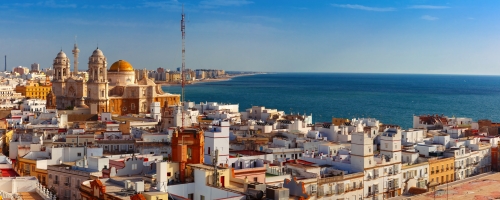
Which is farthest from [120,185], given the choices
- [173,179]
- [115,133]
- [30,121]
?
[30,121]

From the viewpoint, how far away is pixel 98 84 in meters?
67.3

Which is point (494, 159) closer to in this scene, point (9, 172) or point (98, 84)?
point (9, 172)

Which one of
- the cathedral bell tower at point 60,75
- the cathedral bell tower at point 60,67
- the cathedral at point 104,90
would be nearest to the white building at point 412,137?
the cathedral at point 104,90

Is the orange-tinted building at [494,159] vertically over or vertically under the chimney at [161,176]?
under

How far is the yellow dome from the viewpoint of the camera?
75375 mm

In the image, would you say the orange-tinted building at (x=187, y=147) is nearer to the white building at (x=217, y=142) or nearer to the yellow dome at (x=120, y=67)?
the white building at (x=217, y=142)

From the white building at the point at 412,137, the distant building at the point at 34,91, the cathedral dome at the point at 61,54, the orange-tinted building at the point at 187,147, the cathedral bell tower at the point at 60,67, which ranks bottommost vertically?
the white building at the point at 412,137

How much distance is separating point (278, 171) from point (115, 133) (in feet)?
51.9

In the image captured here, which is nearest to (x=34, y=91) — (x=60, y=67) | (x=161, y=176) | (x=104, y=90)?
(x=60, y=67)

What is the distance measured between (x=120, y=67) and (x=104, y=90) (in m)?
8.17

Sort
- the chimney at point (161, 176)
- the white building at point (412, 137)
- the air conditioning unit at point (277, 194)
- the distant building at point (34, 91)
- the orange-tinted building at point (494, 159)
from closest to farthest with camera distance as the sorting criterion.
Answer: the air conditioning unit at point (277, 194) < the chimney at point (161, 176) < the orange-tinted building at point (494, 159) < the white building at point (412, 137) < the distant building at point (34, 91)

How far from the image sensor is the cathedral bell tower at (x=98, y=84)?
221 ft

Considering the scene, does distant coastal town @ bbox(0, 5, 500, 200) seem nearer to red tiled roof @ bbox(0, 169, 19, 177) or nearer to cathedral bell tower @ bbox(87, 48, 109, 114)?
red tiled roof @ bbox(0, 169, 19, 177)

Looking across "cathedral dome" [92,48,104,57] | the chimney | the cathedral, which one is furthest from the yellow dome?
the chimney
